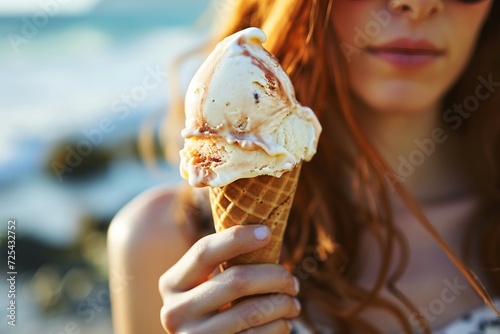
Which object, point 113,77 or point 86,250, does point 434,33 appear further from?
point 113,77

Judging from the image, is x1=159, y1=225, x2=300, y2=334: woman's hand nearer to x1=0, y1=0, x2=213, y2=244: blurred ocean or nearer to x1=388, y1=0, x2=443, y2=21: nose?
x1=388, y1=0, x2=443, y2=21: nose

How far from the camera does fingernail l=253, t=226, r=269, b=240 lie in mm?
1059

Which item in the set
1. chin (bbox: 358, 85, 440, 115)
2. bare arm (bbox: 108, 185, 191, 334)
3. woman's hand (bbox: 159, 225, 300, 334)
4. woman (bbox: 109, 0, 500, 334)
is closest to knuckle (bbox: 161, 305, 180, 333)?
woman's hand (bbox: 159, 225, 300, 334)

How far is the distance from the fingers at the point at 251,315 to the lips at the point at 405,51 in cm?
85

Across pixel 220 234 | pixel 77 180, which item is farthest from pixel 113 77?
→ pixel 220 234

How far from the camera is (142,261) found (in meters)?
1.87

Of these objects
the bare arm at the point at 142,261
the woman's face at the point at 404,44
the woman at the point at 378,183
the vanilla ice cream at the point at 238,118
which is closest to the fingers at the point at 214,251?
the vanilla ice cream at the point at 238,118

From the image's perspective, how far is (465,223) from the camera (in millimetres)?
2045

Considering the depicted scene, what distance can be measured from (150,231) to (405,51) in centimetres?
101

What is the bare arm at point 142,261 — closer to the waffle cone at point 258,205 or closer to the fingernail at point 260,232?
the waffle cone at point 258,205

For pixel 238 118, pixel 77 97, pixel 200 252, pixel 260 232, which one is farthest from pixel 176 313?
pixel 77 97

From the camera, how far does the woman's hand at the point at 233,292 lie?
1074mm

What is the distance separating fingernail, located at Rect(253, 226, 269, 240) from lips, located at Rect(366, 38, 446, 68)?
81 centimetres

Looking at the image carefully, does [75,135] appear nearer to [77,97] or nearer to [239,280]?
[77,97]
